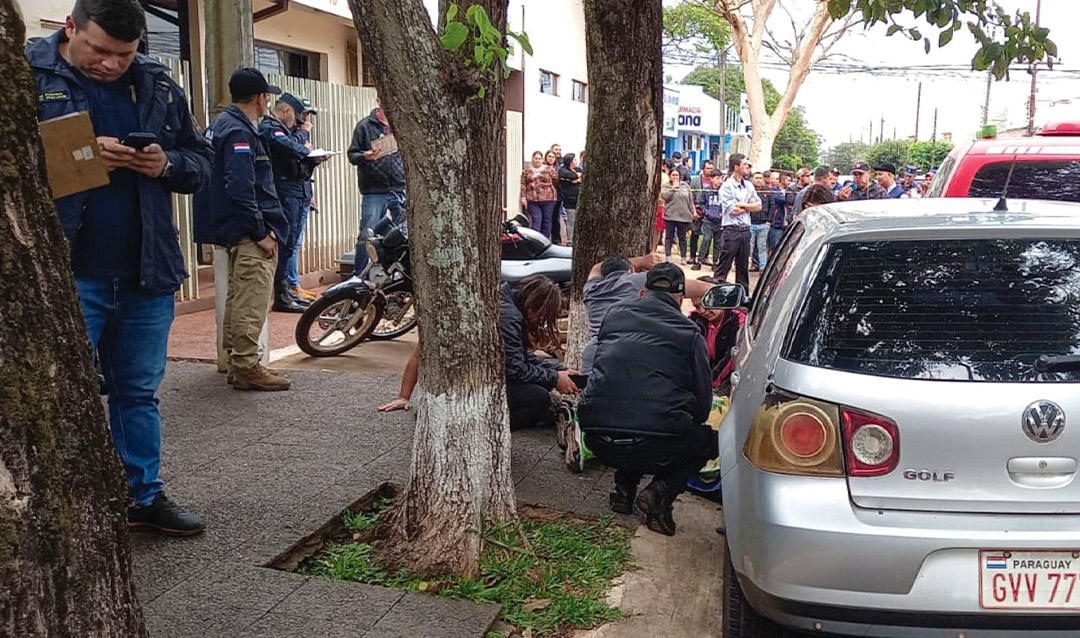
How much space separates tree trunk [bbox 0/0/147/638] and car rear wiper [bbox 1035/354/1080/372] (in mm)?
2390

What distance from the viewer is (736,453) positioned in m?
3.22

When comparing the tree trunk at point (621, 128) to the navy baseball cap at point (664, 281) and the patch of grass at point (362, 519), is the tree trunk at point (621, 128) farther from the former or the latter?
the patch of grass at point (362, 519)

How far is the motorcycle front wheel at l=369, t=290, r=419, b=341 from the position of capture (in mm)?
8094

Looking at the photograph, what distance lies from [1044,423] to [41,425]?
8.01ft

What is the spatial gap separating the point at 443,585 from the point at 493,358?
0.85 m

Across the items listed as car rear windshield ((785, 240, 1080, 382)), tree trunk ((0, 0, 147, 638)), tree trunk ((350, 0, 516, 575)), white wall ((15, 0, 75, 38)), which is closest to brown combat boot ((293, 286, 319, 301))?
white wall ((15, 0, 75, 38))

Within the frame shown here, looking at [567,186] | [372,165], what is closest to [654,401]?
[372,165]

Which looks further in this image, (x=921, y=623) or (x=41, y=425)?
(x=921, y=623)

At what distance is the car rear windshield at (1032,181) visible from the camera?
6.19 metres

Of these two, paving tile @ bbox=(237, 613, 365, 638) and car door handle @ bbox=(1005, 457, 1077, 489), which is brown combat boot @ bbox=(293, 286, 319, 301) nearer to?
paving tile @ bbox=(237, 613, 365, 638)

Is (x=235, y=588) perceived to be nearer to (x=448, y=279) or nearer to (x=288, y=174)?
(x=448, y=279)

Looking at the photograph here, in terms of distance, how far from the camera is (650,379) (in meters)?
4.54

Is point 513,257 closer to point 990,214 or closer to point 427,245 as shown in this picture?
point 427,245

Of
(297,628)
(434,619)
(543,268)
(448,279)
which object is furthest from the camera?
(543,268)
